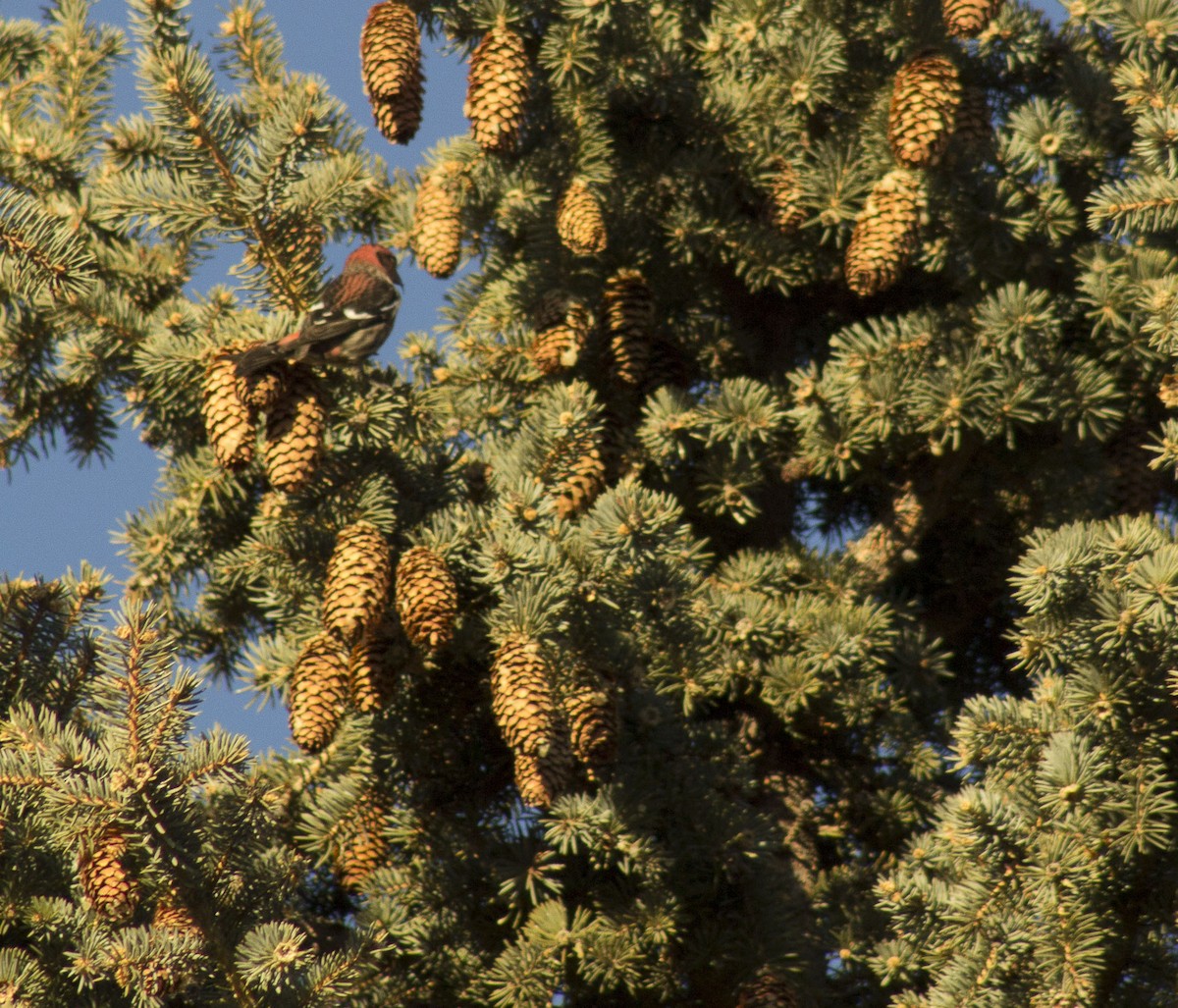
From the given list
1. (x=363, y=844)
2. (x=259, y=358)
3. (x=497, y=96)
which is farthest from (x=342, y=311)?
(x=363, y=844)

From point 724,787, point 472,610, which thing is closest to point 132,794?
point 472,610

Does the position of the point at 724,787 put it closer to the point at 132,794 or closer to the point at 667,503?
the point at 667,503

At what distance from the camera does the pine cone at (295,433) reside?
9.34 ft

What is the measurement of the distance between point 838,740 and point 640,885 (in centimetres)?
76

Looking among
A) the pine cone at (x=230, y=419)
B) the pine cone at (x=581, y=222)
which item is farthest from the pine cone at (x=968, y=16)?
the pine cone at (x=230, y=419)

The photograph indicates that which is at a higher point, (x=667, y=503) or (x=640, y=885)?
(x=667, y=503)

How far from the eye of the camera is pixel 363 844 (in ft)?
10.4

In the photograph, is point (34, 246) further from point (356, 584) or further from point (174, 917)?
point (174, 917)

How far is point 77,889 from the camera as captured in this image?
2.26 metres

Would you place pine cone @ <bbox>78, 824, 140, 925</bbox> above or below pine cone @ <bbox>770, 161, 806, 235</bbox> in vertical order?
below

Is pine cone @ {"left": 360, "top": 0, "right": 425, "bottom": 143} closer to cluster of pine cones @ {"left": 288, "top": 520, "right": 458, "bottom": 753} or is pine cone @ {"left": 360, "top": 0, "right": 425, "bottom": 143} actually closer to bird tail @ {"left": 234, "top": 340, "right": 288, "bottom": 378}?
bird tail @ {"left": 234, "top": 340, "right": 288, "bottom": 378}

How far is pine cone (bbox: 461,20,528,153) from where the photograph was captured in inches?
126

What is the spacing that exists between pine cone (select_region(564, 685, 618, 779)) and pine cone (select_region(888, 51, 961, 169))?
148 cm

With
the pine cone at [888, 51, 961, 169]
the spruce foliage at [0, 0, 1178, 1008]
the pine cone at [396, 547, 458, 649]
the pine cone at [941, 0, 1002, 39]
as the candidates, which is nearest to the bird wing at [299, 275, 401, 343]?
the spruce foliage at [0, 0, 1178, 1008]
